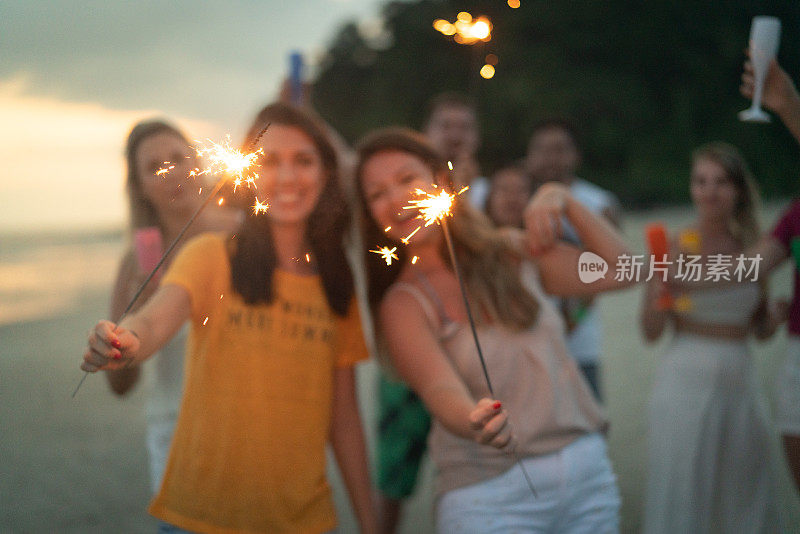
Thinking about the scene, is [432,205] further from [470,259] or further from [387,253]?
[470,259]

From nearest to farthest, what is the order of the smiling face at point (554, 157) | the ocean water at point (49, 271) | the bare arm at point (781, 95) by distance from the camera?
the bare arm at point (781, 95)
the ocean water at point (49, 271)
the smiling face at point (554, 157)

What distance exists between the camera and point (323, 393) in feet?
5.62

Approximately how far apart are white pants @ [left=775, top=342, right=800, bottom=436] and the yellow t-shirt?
5.41 feet

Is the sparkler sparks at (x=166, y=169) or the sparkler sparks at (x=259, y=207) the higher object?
the sparkler sparks at (x=166, y=169)

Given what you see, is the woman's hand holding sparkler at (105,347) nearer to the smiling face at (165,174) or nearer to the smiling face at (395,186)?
the smiling face at (165,174)

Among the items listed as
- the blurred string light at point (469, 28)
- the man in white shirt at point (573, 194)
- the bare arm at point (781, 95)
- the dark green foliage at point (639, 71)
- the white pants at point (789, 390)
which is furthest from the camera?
the man in white shirt at point (573, 194)

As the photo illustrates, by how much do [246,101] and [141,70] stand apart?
278 millimetres

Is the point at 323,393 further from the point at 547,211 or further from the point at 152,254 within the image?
the point at 547,211

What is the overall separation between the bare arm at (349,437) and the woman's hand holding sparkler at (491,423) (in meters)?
0.59

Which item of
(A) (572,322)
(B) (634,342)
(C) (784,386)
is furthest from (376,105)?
(C) (784,386)

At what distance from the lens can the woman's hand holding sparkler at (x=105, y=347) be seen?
1237 millimetres

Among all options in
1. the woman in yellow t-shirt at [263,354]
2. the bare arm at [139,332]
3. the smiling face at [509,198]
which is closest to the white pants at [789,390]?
the smiling face at [509,198]

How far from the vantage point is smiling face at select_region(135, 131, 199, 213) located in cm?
154

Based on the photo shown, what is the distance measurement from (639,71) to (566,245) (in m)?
2.51
